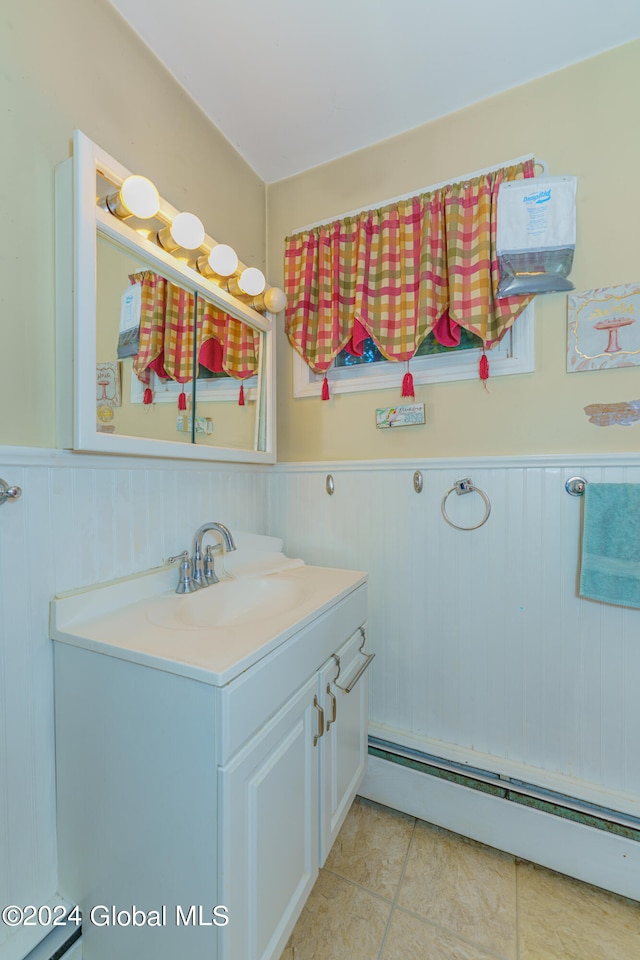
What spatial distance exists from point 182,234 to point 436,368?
90 cm

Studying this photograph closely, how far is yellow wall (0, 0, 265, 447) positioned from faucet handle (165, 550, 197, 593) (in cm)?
47

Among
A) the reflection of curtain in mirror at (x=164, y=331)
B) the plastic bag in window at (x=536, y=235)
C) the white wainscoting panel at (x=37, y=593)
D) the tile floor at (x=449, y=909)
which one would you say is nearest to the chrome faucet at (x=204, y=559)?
the white wainscoting panel at (x=37, y=593)

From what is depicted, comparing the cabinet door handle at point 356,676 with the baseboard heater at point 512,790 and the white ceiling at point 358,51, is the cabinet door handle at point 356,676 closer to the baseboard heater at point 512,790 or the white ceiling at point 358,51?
the baseboard heater at point 512,790

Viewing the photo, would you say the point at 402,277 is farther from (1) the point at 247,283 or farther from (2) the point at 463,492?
(2) the point at 463,492

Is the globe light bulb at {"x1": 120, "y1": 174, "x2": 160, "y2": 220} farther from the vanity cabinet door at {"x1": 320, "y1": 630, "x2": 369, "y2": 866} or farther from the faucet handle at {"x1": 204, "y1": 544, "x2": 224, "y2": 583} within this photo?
the vanity cabinet door at {"x1": 320, "y1": 630, "x2": 369, "y2": 866}

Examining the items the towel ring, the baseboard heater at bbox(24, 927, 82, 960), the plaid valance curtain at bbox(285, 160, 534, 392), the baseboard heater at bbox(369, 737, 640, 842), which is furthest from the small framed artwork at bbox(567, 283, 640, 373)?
the baseboard heater at bbox(24, 927, 82, 960)

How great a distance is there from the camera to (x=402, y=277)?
1.42 meters

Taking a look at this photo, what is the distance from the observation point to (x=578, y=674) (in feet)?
3.98

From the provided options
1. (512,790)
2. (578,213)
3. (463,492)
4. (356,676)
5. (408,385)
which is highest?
(578,213)

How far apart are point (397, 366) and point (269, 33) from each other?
3.34 feet

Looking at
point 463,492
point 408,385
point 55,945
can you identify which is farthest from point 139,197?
point 55,945

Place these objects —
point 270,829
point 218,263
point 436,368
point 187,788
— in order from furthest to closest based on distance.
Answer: point 436,368, point 218,263, point 270,829, point 187,788

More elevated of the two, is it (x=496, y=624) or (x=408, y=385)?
(x=408, y=385)

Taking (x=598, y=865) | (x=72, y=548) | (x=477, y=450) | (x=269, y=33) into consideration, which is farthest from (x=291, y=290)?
(x=598, y=865)
